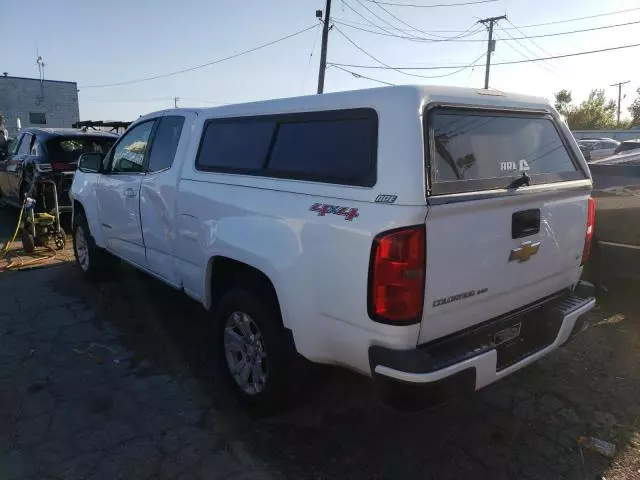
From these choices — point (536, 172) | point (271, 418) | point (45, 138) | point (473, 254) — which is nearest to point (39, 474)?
point (271, 418)

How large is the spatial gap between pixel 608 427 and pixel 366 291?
6.66 ft

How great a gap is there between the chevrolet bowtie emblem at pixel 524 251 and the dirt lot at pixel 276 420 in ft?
3.73

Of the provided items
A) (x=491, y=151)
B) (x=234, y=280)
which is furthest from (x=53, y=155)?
(x=491, y=151)

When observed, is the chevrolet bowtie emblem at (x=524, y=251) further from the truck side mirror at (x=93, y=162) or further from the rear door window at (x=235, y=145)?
the truck side mirror at (x=93, y=162)

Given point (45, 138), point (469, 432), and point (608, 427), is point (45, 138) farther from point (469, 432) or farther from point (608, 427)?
point (608, 427)

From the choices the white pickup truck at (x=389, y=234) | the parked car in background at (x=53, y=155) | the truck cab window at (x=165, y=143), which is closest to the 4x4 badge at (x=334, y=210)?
the white pickup truck at (x=389, y=234)

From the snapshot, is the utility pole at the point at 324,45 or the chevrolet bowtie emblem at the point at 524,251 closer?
the chevrolet bowtie emblem at the point at 524,251

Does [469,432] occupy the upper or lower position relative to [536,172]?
lower

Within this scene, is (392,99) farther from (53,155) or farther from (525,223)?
(53,155)

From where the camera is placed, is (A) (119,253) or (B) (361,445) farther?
(A) (119,253)

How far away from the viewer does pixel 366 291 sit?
228 centimetres

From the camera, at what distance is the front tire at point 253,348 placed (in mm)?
2887

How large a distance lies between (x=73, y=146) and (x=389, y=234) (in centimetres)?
838

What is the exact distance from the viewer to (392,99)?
2.39 m
